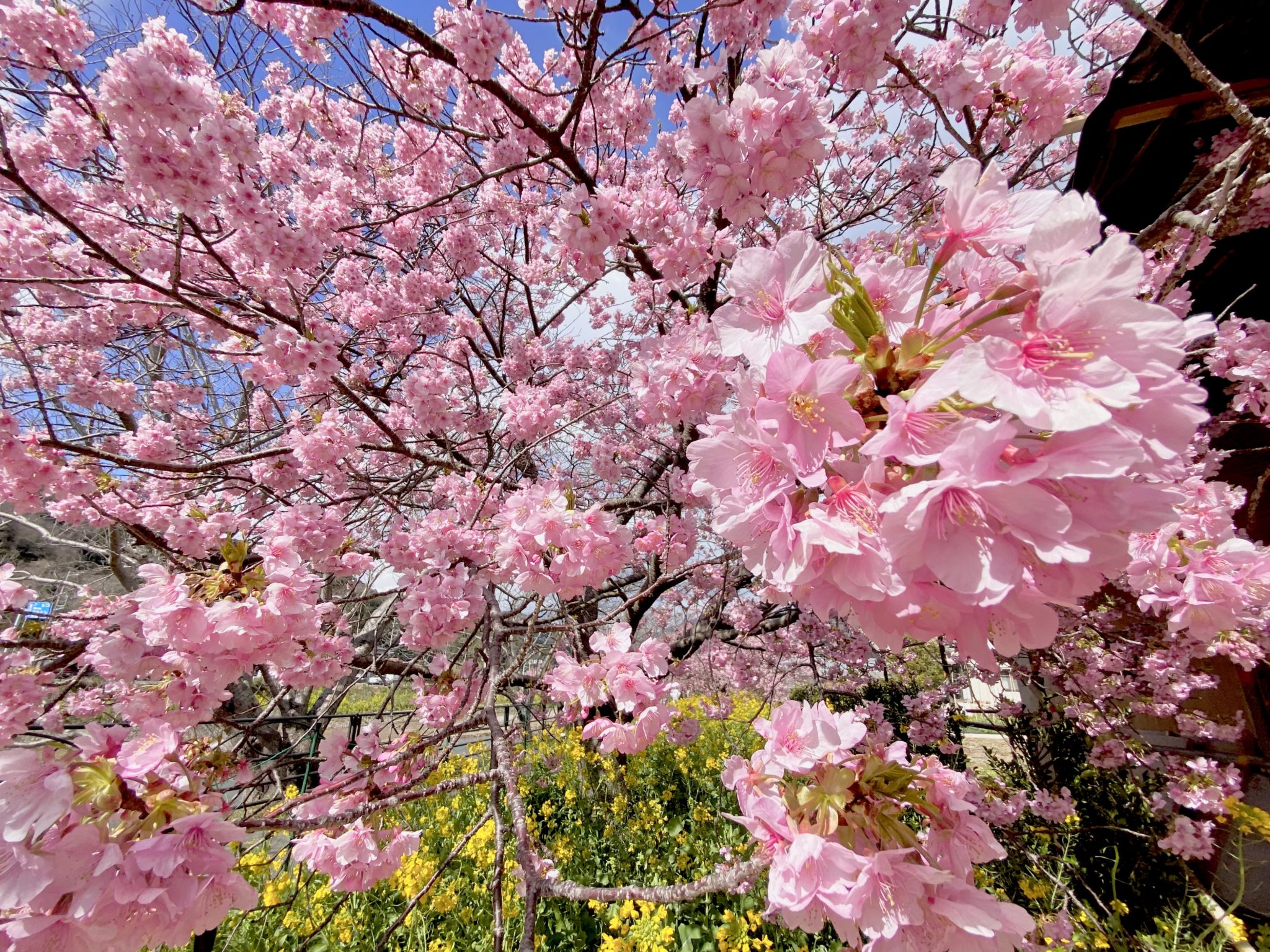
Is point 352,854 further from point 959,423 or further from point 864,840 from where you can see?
point 959,423

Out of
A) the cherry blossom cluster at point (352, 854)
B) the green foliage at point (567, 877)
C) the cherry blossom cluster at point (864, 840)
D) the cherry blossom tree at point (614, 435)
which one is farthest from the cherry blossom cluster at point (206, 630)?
the cherry blossom cluster at point (864, 840)

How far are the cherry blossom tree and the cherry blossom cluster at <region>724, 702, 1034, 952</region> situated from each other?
0.04 ft

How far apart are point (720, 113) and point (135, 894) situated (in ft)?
8.51

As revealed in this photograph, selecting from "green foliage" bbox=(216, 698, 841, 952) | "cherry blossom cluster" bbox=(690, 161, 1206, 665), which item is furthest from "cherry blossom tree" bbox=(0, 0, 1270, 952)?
"green foliage" bbox=(216, 698, 841, 952)

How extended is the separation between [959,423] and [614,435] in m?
5.78

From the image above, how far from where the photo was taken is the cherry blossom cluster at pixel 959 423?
66 cm

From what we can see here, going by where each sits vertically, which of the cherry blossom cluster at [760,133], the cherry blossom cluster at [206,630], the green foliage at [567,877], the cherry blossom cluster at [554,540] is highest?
the cherry blossom cluster at [760,133]

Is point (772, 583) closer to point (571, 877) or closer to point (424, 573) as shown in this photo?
point (424, 573)

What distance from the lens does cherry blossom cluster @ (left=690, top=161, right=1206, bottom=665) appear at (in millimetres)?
660

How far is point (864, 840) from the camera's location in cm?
109

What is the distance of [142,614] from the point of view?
5.52ft

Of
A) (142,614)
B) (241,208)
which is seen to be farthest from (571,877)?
(241,208)

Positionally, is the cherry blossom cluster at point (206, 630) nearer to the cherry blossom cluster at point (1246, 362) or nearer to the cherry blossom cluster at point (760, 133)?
the cherry blossom cluster at point (760, 133)

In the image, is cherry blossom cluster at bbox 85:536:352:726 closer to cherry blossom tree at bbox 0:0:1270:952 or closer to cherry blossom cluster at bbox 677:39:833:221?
cherry blossom tree at bbox 0:0:1270:952
